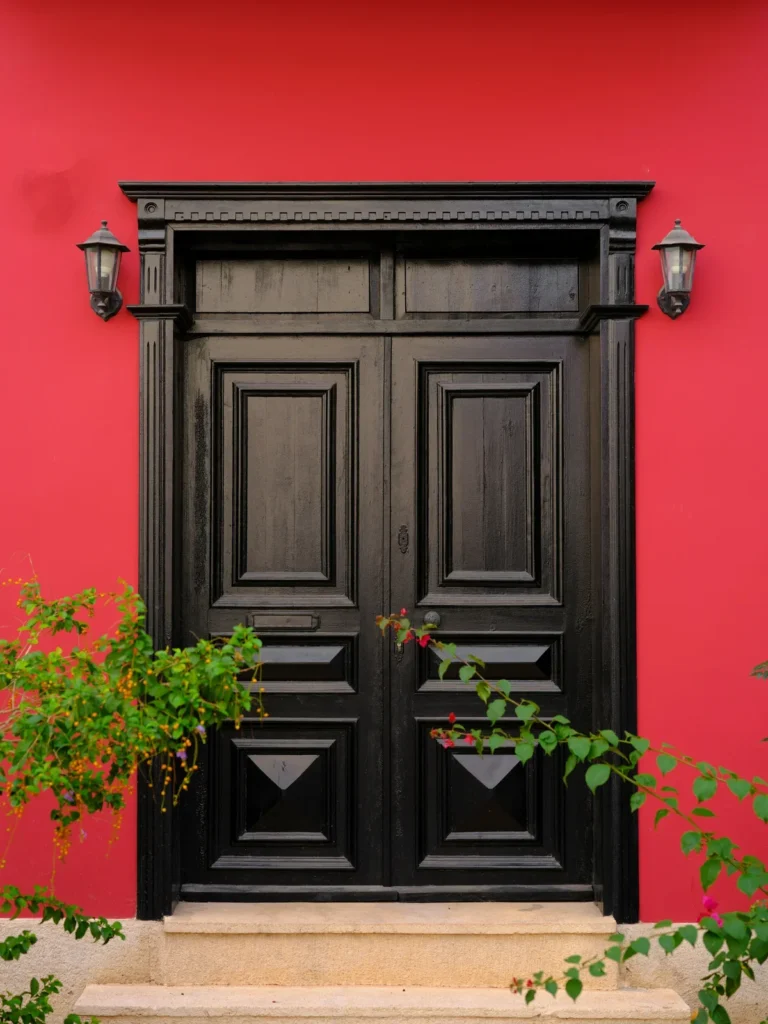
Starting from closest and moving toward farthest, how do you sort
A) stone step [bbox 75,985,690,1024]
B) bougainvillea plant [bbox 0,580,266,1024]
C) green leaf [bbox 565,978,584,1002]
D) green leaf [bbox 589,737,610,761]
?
1. green leaf [bbox 565,978,584,1002]
2. green leaf [bbox 589,737,610,761]
3. bougainvillea plant [bbox 0,580,266,1024]
4. stone step [bbox 75,985,690,1024]

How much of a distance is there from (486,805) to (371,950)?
73 centimetres

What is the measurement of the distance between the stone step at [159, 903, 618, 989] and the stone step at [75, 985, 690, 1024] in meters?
0.10

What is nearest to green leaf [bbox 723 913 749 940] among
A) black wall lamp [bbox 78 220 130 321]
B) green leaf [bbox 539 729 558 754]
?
green leaf [bbox 539 729 558 754]

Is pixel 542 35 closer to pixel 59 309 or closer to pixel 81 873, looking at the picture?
pixel 59 309

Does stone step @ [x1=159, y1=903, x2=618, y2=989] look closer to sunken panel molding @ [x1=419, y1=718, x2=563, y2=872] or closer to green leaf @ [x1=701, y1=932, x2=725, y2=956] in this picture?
sunken panel molding @ [x1=419, y1=718, x2=563, y2=872]

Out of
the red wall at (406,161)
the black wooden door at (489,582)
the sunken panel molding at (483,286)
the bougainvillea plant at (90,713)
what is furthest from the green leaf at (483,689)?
the sunken panel molding at (483,286)

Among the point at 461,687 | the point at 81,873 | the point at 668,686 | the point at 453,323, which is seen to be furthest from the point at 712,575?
the point at 81,873

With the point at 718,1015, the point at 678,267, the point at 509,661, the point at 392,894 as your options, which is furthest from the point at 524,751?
the point at 678,267

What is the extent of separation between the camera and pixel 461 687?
150 inches

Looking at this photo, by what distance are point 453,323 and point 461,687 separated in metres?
1.52

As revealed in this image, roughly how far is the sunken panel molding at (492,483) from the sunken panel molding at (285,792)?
0.78 meters

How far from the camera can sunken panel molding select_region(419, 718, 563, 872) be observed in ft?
12.5

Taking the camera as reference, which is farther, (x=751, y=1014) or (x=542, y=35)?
(x=542, y=35)

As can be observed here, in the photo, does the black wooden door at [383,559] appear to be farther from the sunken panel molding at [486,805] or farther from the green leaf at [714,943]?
the green leaf at [714,943]
